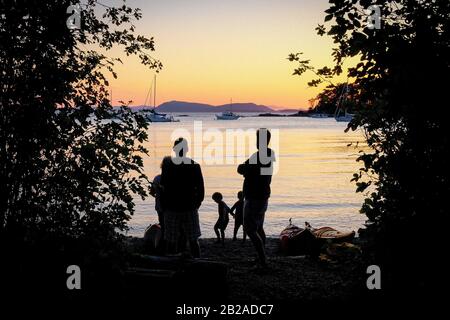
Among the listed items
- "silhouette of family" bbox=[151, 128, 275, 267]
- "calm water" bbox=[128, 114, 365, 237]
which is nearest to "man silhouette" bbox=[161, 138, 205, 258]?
"silhouette of family" bbox=[151, 128, 275, 267]

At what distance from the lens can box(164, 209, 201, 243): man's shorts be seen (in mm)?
7785

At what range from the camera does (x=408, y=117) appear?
4.23 meters

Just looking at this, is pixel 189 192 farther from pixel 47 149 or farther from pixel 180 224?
pixel 47 149

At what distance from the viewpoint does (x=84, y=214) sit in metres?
5.09

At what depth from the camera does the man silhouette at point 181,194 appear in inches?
301

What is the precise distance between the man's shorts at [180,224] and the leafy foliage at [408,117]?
3609 millimetres

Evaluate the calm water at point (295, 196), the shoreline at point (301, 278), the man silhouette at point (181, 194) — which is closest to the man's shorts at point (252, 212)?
the shoreline at point (301, 278)

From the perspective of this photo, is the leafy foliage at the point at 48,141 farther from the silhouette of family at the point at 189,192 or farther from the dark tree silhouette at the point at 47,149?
the silhouette of family at the point at 189,192

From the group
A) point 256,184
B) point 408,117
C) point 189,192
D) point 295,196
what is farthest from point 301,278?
point 295,196

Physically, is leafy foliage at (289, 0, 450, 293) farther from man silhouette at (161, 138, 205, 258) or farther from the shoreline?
man silhouette at (161, 138, 205, 258)

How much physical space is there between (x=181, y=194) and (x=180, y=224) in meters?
0.53
